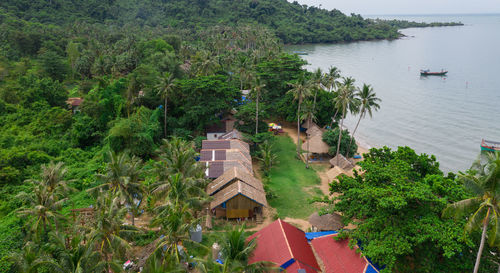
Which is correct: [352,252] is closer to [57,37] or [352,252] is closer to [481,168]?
[481,168]

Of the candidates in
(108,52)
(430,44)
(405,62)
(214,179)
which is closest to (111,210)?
(214,179)

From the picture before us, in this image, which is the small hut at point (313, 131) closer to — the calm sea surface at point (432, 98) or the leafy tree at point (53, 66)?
the calm sea surface at point (432, 98)

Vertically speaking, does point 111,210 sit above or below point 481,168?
below

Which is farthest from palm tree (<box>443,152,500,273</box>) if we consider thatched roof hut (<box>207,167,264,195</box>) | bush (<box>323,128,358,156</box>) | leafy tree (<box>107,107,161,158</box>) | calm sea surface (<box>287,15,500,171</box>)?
calm sea surface (<box>287,15,500,171</box>)

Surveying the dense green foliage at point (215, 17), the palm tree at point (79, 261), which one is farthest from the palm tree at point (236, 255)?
the dense green foliage at point (215, 17)

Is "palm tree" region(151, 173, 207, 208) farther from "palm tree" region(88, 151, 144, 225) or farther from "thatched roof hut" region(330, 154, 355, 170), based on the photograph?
"thatched roof hut" region(330, 154, 355, 170)
